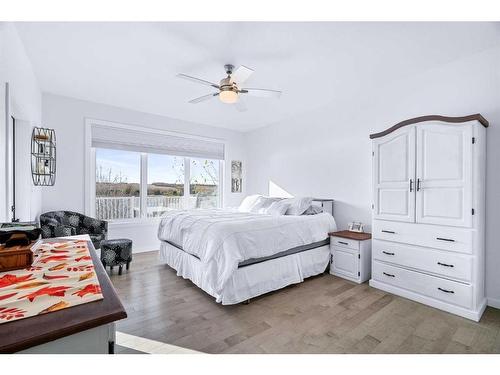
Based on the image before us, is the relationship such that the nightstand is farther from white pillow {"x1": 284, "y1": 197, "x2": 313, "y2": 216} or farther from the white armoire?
white pillow {"x1": 284, "y1": 197, "x2": 313, "y2": 216}

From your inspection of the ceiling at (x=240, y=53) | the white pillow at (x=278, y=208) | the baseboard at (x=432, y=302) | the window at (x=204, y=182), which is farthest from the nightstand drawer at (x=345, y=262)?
the window at (x=204, y=182)

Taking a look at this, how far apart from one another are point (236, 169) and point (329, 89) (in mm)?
2921

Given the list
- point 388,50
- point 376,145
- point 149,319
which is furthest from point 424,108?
point 149,319

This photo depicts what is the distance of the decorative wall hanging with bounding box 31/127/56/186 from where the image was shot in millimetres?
2943

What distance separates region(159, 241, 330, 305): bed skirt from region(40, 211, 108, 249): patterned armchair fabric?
3.20 feet

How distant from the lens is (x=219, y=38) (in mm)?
2299

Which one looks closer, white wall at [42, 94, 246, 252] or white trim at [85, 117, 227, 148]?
white wall at [42, 94, 246, 252]

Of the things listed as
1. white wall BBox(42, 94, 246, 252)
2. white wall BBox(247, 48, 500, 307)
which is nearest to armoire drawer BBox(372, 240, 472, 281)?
white wall BBox(247, 48, 500, 307)

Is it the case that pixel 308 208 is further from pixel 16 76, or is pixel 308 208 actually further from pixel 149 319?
pixel 16 76

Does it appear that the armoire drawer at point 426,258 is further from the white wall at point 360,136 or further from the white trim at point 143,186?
the white trim at point 143,186

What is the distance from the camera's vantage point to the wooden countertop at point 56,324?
2.07 ft

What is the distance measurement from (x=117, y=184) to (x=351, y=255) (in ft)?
13.1

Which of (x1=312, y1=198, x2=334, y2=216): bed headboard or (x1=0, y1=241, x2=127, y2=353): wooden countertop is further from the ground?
(x1=312, y1=198, x2=334, y2=216): bed headboard

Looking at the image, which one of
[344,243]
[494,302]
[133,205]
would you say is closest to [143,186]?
[133,205]
